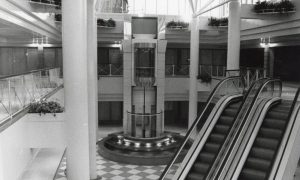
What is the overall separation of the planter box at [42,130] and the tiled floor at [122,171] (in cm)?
512

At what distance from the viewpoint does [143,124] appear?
784 inches

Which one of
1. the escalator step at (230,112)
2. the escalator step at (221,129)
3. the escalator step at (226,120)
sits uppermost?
the escalator step at (230,112)

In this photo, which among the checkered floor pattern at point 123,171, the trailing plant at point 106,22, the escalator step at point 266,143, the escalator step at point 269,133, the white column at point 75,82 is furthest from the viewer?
the trailing plant at point 106,22

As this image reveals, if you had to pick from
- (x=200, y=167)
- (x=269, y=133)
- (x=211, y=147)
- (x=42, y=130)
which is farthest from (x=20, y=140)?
(x=269, y=133)

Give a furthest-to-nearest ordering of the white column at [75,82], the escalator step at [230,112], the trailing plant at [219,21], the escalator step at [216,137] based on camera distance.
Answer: the trailing plant at [219,21] → the escalator step at [230,112] → the escalator step at [216,137] → the white column at [75,82]

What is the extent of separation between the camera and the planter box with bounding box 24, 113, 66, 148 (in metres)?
8.48

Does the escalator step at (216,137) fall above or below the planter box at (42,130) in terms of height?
below

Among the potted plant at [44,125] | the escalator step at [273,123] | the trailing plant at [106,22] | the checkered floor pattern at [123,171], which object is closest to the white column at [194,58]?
the trailing plant at [106,22]

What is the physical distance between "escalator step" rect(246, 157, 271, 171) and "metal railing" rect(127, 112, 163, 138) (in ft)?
38.4

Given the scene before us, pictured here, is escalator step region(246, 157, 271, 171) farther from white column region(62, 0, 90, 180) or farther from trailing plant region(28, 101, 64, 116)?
trailing plant region(28, 101, 64, 116)

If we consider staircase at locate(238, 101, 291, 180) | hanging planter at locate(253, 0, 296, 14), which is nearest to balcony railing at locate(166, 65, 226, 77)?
hanging planter at locate(253, 0, 296, 14)

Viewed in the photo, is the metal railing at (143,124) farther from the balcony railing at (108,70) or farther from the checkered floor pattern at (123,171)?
the checkered floor pattern at (123,171)

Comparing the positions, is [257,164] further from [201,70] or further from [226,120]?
[201,70]

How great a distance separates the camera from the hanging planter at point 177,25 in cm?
2438
